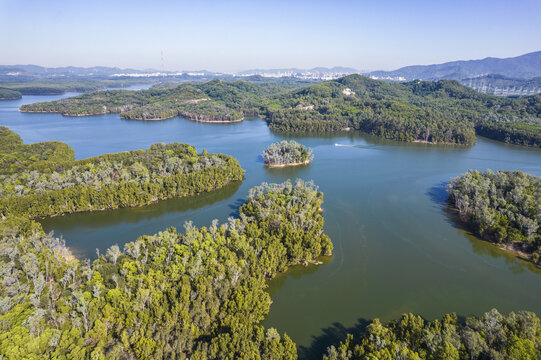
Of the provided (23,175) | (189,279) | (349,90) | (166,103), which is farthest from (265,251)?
(349,90)

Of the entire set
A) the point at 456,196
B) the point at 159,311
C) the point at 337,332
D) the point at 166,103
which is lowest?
the point at 337,332

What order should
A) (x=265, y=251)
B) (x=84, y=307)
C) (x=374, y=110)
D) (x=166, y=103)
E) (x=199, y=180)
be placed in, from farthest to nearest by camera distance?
(x=166, y=103) < (x=374, y=110) < (x=199, y=180) < (x=265, y=251) < (x=84, y=307)

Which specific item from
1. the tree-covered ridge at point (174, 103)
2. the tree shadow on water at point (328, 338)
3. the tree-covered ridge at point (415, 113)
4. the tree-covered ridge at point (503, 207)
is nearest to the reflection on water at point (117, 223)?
the tree shadow on water at point (328, 338)

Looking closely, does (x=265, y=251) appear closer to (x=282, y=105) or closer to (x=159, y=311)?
(x=159, y=311)

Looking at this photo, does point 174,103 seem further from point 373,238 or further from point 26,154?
point 373,238

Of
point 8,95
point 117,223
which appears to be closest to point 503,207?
point 117,223

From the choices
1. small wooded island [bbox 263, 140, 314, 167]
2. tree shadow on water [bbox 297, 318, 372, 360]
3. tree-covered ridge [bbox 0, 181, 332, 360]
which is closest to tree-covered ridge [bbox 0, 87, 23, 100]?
small wooded island [bbox 263, 140, 314, 167]
